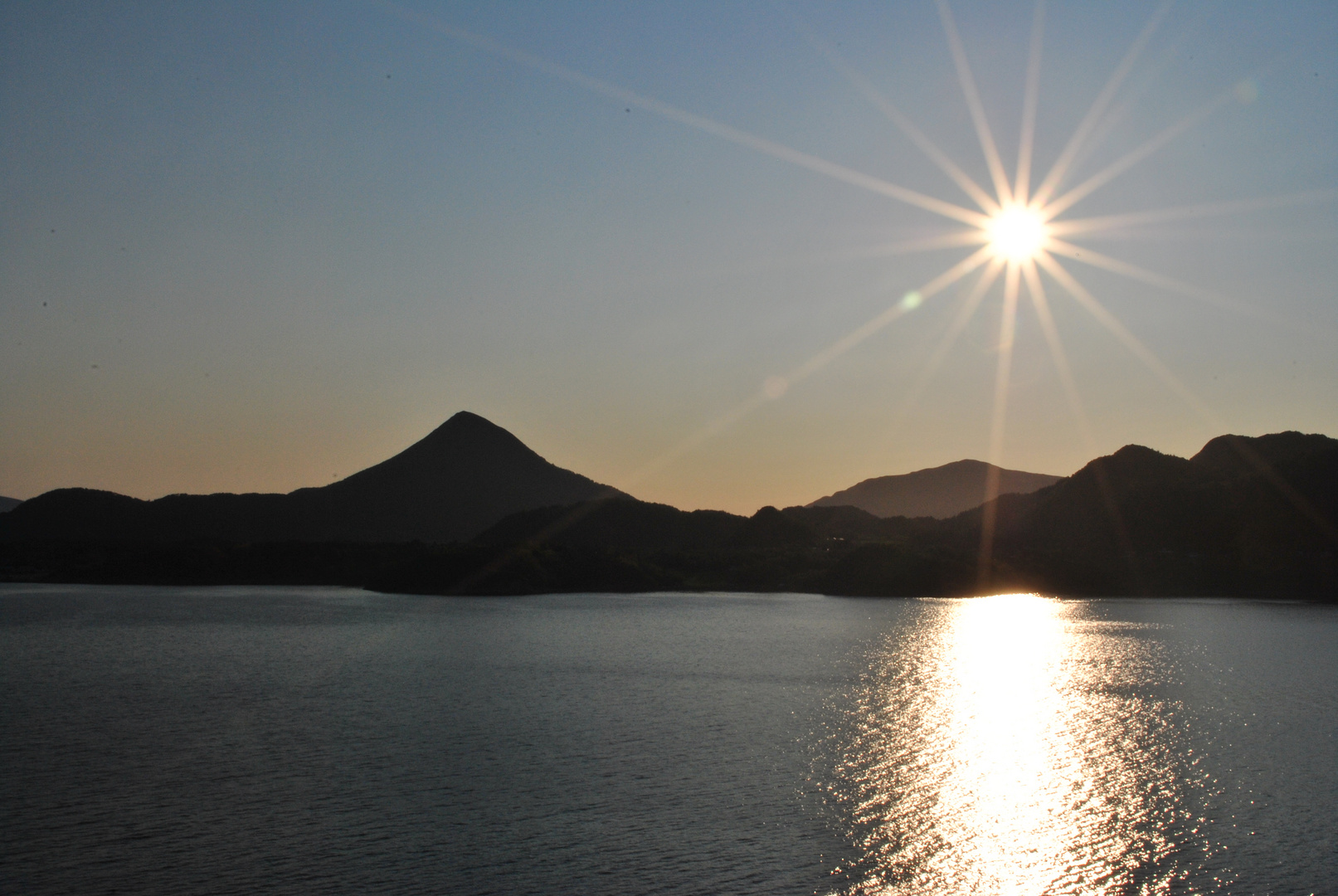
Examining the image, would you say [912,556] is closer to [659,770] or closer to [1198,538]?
[1198,538]

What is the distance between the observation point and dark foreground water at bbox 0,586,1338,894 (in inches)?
731

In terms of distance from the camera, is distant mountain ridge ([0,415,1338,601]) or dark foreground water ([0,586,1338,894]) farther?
distant mountain ridge ([0,415,1338,601])

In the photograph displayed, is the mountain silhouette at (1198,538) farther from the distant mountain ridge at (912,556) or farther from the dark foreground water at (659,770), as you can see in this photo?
the dark foreground water at (659,770)

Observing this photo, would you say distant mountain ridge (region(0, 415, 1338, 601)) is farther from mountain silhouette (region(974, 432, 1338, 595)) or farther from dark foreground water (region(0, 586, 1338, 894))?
dark foreground water (region(0, 586, 1338, 894))

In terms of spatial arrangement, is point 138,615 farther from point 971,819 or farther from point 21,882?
point 971,819

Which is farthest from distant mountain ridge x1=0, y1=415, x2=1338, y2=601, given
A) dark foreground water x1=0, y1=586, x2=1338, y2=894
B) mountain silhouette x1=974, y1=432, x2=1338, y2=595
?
dark foreground water x1=0, y1=586, x2=1338, y2=894

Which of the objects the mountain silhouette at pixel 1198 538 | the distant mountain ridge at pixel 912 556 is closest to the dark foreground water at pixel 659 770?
the distant mountain ridge at pixel 912 556

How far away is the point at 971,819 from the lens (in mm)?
22453

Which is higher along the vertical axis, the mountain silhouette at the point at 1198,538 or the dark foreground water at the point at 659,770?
the mountain silhouette at the point at 1198,538

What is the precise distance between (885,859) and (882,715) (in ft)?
55.3

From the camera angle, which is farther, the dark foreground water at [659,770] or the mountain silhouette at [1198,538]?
the mountain silhouette at [1198,538]

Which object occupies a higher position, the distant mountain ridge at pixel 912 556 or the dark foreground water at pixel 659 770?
the distant mountain ridge at pixel 912 556

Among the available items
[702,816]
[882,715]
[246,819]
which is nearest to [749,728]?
[882,715]

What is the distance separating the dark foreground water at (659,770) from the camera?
731 inches
